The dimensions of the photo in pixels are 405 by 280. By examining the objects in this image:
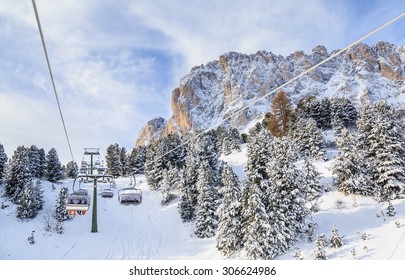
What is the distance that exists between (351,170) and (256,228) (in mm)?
13268

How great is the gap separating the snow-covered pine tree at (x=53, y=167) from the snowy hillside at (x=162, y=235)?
619 inches

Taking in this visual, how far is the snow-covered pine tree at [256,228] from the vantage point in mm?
24062

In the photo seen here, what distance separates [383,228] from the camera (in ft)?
82.3

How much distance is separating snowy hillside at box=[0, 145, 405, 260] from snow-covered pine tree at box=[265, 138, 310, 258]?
39.4 inches

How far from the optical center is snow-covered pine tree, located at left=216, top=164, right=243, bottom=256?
89.7ft

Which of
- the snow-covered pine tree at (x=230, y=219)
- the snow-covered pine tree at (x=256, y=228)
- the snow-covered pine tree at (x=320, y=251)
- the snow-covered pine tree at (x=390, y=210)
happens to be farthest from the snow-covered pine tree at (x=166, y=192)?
the snow-covered pine tree at (x=390, y=210)

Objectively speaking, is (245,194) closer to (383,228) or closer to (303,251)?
(303,251)

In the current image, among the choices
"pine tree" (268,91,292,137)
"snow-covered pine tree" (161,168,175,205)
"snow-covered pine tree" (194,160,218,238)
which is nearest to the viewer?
"snow-covered pine tree" (194,160,218,238)

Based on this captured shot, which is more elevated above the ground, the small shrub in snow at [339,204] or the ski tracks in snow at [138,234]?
the small shrub in snow at [339,204]

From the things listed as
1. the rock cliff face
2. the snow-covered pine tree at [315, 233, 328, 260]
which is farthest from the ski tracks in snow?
the rock cliff face

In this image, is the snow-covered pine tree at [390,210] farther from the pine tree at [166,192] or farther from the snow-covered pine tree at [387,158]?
the pine tree at [166,192]

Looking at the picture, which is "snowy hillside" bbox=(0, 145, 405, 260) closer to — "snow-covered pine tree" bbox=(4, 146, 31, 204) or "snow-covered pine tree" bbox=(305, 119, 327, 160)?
"snow-covered pine tree" bbox=(4, 146, 31, 204)

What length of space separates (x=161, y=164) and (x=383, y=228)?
34.5 meters

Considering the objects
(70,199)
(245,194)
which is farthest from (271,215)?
(70,199)
